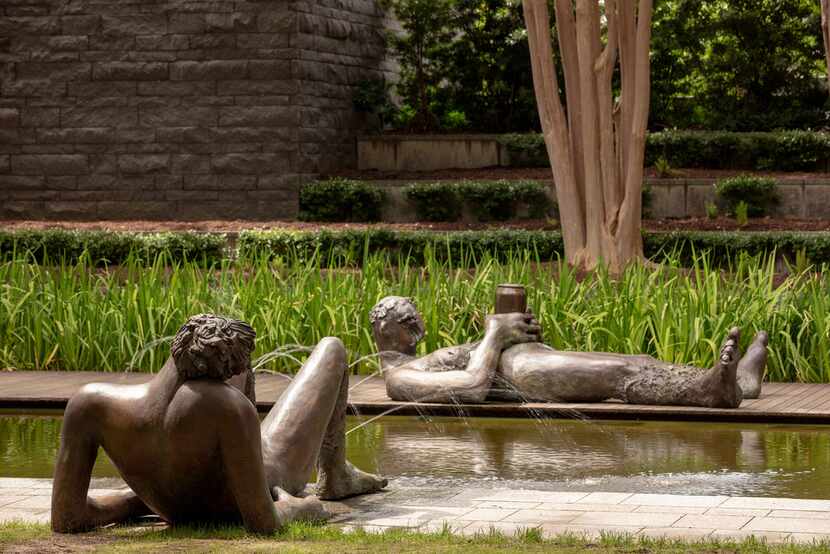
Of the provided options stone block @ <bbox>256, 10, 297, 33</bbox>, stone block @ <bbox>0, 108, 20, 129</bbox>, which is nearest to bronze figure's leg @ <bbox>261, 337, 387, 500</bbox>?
stone block @ <bbox>256, 10, 297, 33</bbox>

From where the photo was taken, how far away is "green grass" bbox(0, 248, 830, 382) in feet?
35.6

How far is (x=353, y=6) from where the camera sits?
23.1m

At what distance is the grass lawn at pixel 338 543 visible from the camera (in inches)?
196

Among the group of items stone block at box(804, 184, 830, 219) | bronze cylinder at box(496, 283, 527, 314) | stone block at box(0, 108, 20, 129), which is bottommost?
bronze cylinder at box(496, 283, 527, 314)

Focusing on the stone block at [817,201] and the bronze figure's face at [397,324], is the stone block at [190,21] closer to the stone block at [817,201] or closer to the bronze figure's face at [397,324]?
the stone block at [817,201]

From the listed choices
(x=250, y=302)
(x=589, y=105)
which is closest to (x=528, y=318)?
(x=250, y=302)

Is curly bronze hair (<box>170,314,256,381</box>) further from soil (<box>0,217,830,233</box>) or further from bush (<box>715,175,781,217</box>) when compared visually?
bush (<box>715,175,781,217</box>)

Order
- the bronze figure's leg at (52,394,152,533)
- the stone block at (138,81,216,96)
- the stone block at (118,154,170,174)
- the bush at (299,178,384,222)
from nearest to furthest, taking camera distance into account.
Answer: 1. the bronze figure's leg at (52,394,152,533)
2. the bush at (299,178,384,222)
3. the stone block at (138,81,216,96)
4. the stone block at (118,154,170,174)

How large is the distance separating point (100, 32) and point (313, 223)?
14.3 feet

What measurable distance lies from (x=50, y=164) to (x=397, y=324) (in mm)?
14080

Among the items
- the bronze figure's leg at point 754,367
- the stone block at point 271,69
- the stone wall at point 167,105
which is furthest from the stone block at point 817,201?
the bronze figure's leg at point 754,367

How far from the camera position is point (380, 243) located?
1811 cm

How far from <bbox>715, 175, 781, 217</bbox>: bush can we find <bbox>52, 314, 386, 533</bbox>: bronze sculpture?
1478cm

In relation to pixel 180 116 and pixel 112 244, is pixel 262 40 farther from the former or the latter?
pixel 112 244
